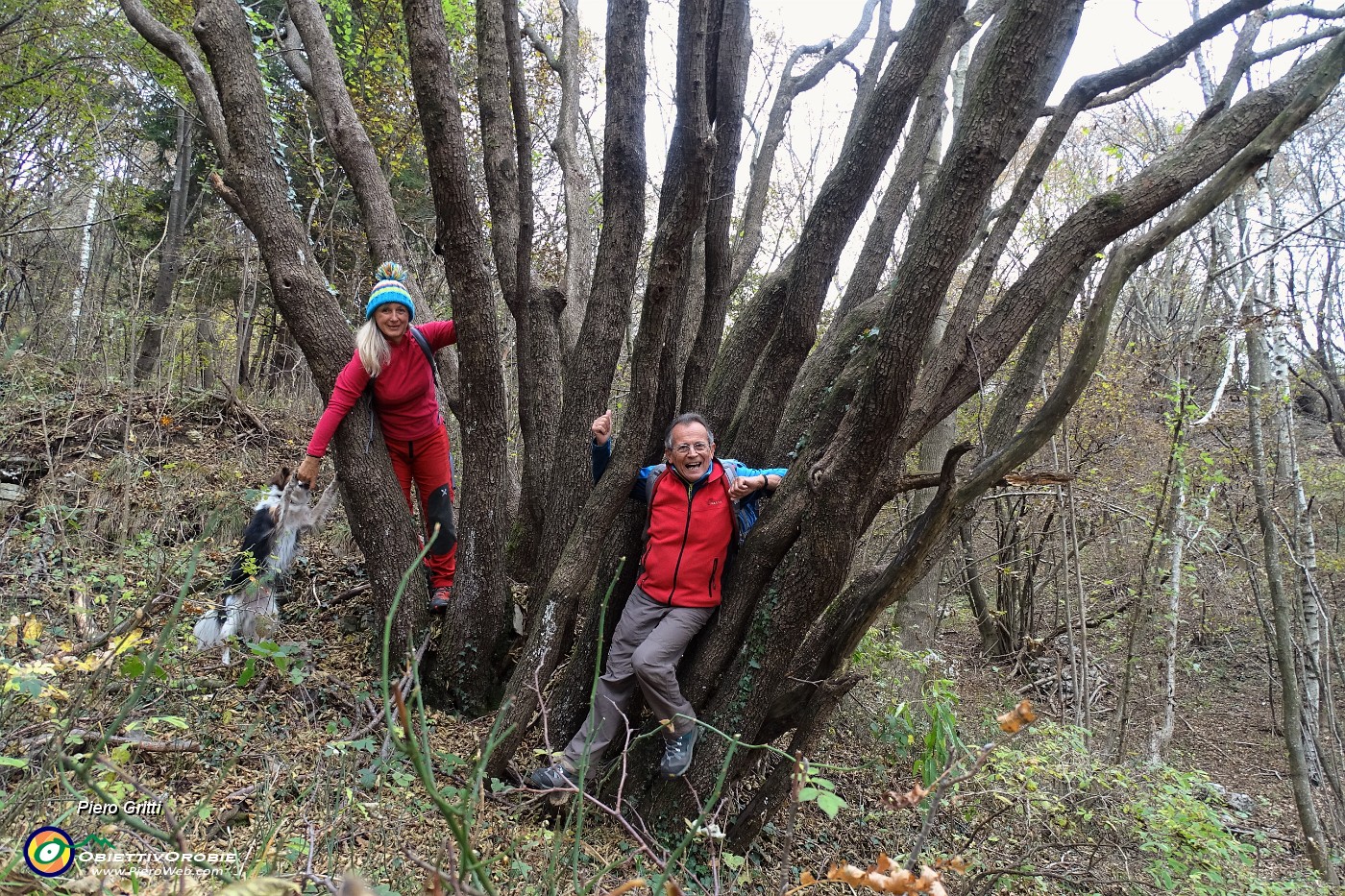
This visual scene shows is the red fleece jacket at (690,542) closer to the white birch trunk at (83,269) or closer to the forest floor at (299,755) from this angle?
the forest floor at (299,755)

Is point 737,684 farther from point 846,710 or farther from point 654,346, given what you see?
point 846,710

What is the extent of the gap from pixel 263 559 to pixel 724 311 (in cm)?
307

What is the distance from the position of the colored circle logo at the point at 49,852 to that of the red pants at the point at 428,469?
8.45ft

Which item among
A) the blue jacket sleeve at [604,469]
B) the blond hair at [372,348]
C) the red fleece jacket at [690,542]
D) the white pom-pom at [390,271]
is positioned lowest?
the red fleece jacket at [690,542]

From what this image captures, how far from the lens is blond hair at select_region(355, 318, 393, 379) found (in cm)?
373

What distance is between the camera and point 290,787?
9.80 ft

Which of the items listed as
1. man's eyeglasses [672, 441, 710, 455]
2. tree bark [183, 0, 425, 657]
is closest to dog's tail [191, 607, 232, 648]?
tree bark [183, 0, 425, 657]

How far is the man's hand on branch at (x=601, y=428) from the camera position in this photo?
149 inches

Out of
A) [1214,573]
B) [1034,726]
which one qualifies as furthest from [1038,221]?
[1034,726]

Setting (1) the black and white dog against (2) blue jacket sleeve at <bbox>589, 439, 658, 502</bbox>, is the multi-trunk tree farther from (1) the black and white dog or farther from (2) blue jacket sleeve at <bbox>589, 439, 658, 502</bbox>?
(1) the black and white dog

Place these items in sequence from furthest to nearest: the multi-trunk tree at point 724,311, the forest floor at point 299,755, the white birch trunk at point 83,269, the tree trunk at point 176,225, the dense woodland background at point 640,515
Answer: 1. the tree trunk at point 176,225
2. the white birch trunk at point 83,269
3. the multi-trunk tree at point 724,311
4. the dense woodland background at point 640,515
5. the forest floor at point 299,755

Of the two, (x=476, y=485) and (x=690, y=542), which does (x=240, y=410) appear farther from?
(x=690, y=542)

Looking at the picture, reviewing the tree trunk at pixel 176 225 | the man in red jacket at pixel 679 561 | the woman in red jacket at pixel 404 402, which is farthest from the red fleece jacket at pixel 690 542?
the tree trunk at pixel 176 225

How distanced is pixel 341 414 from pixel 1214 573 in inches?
415
